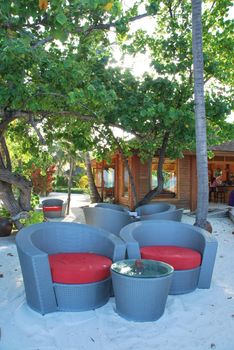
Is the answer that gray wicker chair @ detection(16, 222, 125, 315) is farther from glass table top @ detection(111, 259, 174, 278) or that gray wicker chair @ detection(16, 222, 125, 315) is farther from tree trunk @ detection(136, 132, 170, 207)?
tree trunk @ detection(136, 132, 170, 207)

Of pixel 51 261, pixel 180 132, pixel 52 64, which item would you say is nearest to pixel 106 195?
pixel 180 132

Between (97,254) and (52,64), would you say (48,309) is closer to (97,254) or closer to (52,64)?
(97,254)

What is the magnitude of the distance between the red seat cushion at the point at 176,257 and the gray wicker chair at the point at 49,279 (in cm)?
58

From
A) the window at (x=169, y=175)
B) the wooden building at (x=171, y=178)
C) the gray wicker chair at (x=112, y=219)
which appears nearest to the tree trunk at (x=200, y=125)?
the gray wicker chair at (x=112, y=219)

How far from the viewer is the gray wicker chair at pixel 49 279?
4.13 metres

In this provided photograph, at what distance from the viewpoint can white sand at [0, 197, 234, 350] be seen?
3.49 meters

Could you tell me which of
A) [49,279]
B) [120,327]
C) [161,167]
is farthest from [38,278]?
[161,167]

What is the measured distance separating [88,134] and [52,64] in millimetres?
4627

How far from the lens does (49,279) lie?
418cm

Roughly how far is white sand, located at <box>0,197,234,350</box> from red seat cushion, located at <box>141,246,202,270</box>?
43 centimetres

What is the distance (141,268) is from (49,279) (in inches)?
44.6

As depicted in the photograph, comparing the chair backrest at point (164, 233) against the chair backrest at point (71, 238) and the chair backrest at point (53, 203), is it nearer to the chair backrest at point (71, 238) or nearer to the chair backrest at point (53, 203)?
the chair backrest at point (71, 238)

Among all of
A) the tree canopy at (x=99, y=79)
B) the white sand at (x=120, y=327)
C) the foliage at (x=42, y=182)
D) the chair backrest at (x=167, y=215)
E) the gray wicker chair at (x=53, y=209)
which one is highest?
the tree canopy at (x=99, y=79)

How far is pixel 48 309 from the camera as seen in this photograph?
423 centimetres
